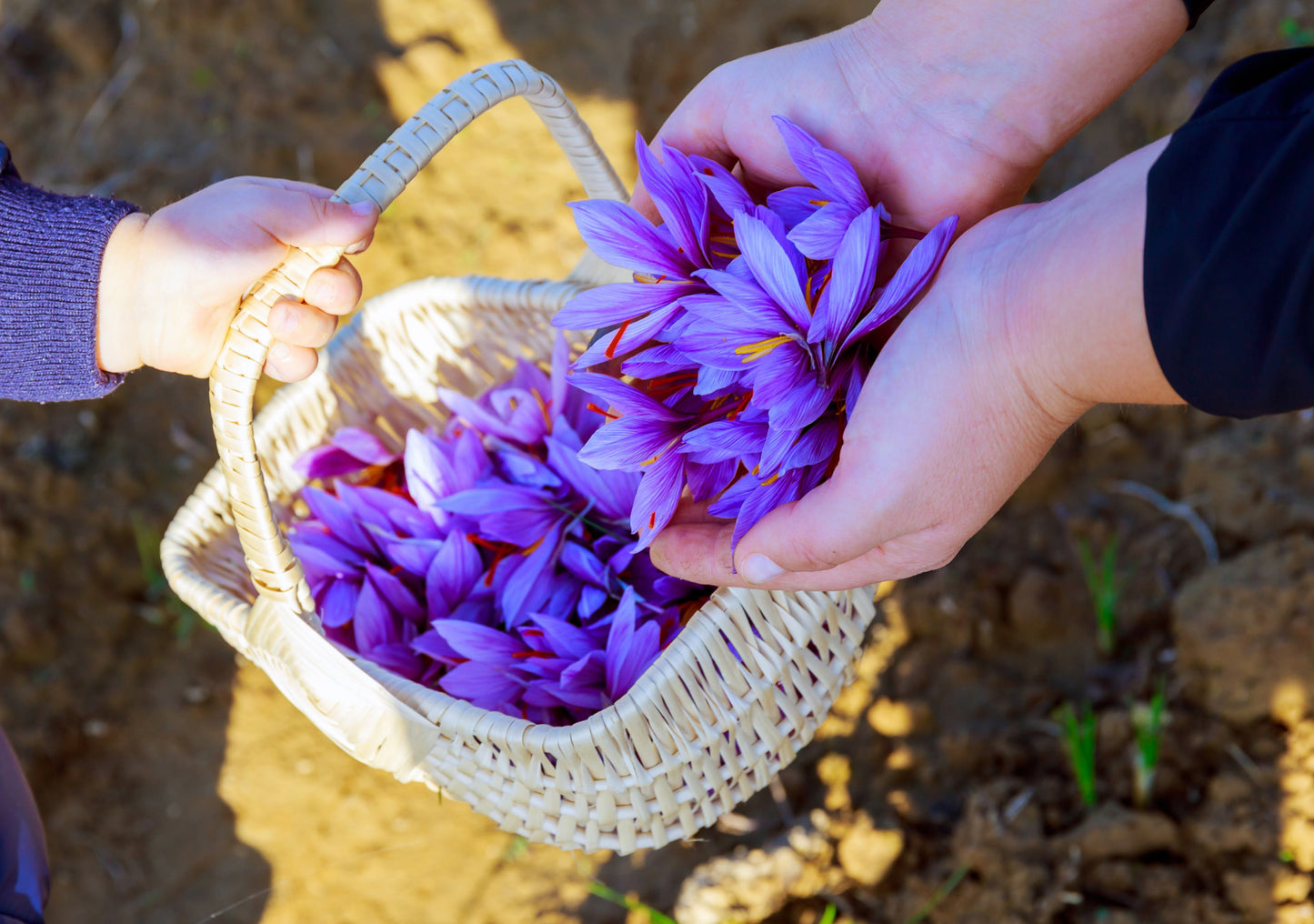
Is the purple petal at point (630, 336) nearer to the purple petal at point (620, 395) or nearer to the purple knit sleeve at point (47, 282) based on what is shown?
the purple petal at point (620, 395)

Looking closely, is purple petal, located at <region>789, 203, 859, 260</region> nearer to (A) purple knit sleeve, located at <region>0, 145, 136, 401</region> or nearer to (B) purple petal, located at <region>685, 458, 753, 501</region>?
(B) purple petal, located at <region>685, 458, 753, 501</region>

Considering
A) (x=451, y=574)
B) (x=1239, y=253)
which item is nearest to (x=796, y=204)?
(x=1239, y=253)

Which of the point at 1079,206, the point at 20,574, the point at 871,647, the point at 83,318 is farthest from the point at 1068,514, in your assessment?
the point at 20,574

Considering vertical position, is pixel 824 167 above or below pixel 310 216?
above

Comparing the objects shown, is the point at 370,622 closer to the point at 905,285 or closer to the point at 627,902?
the point at 627,902

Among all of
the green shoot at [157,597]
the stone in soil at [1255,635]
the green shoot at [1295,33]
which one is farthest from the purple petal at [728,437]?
the green shoot at [1295,33]
